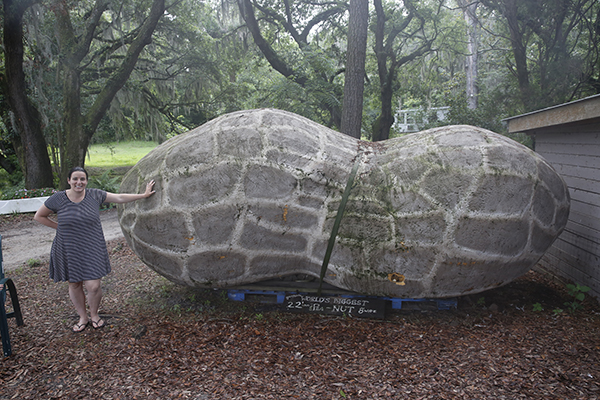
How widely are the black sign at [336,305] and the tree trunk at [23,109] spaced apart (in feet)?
34.2

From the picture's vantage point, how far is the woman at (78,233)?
3912mm

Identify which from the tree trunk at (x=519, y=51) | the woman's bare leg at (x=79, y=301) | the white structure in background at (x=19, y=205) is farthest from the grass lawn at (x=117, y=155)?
the tree trunk at (x=519, y=51)

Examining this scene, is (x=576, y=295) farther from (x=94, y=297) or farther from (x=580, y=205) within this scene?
(x=94, y=297)

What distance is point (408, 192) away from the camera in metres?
4.00

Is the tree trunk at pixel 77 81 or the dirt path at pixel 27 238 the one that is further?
the tree trunk at pixel 77 81

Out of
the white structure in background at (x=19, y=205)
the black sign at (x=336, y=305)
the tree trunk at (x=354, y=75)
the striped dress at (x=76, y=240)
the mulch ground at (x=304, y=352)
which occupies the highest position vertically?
the tree trunk at (x=354, y=75)

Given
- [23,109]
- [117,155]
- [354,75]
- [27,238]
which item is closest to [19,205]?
[23,109]

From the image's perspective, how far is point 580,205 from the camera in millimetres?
4891

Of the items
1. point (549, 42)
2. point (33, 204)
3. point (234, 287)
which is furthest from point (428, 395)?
point (33, 204)

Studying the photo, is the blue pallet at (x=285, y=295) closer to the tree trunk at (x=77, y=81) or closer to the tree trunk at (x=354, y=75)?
the tree trunk at (x=354, y=75)

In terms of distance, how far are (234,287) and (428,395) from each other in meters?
2.17

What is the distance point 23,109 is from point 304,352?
1133 centimetres

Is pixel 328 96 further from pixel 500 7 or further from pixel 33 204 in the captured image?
pixel 33 204

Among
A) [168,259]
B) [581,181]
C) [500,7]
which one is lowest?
[168,259]
